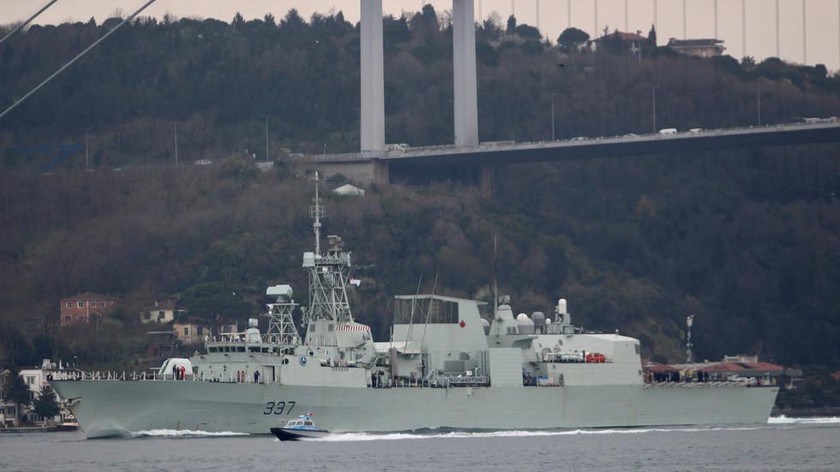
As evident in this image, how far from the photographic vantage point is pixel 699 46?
132750mm

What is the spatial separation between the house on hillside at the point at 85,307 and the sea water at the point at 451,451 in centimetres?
1764

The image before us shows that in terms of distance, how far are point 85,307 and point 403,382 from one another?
25.8m

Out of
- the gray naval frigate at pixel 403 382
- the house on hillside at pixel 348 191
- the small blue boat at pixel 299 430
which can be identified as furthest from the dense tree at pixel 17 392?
the house on hillside at pixel 348 191

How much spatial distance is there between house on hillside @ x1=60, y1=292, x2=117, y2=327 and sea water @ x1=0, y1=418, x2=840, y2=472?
17637 mm

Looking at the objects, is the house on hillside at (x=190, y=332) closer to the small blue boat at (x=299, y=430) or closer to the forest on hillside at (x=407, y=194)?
the forest on hillside at (x=407, y=194)

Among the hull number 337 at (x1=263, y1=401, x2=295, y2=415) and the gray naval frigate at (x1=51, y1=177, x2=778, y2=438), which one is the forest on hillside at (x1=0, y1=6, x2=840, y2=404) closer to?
the gray naval frigate at (x1=51, y1=177, x2=778, y2=438)

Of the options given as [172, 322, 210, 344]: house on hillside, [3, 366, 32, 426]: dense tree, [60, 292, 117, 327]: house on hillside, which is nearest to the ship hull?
[3, 366, 32, 426]: dense tree

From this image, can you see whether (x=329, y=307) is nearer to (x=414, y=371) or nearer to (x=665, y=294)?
(x=414, y=371)

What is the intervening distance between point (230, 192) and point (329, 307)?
3485 cm

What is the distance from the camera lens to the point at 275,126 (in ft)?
Result: 363

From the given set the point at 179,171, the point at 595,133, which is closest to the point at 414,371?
the point at 179,171

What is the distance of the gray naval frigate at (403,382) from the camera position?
2215 inches

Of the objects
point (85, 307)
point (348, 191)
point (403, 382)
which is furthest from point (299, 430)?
point (348, 191)

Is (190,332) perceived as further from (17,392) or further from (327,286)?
(327,286)
